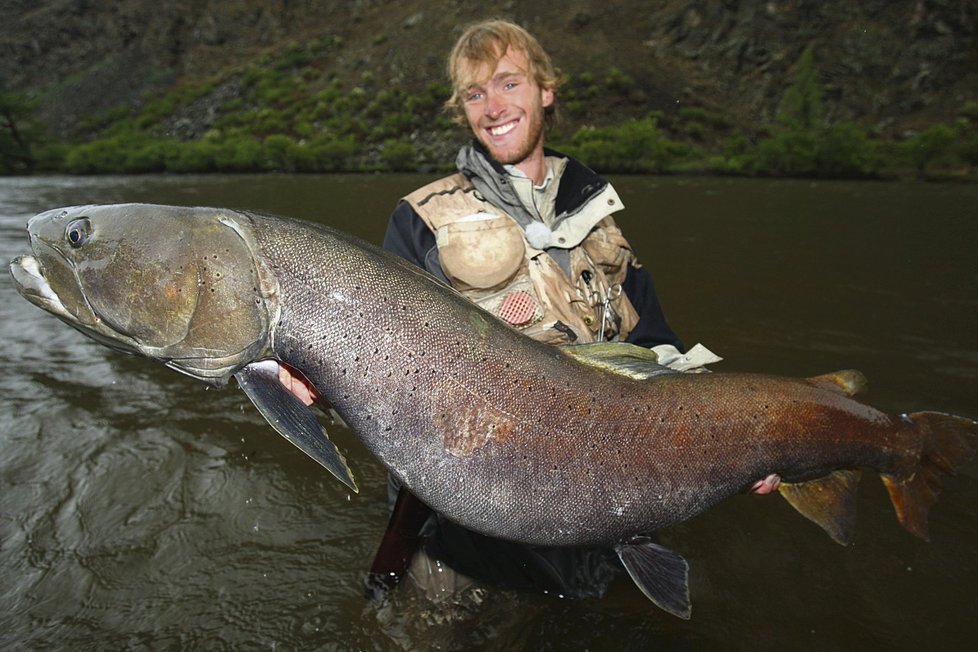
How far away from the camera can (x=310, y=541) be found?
12.5 feet

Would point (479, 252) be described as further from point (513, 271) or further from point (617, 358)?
point (617, 358)

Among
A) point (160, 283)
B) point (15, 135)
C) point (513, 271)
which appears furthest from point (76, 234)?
point (15, 135)

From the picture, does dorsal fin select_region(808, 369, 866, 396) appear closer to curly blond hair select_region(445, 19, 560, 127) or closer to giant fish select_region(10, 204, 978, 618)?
giant fish select_region(10, 204, 978, 618)

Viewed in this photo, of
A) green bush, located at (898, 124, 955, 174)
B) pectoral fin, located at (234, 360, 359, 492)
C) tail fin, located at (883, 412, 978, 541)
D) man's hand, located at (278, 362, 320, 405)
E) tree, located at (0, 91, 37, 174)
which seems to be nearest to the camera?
pectoral fin, located at (234, 360, 359, 492)

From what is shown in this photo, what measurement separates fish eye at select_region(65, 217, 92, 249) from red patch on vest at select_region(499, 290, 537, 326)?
5.12 feet

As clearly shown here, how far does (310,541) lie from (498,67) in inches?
120

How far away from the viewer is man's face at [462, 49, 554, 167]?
9.52ft

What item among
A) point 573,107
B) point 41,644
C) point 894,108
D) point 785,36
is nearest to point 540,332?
point 41,644

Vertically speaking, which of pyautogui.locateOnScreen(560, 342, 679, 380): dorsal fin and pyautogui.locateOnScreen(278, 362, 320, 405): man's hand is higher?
pyautogui.locateOnScreen(560, 342, 679, 380): dorsal fin

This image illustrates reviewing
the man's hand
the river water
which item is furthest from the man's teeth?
the river water

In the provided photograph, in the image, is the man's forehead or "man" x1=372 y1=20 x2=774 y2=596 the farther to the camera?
the man's forehead

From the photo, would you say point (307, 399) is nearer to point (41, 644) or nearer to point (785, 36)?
point (41, 644)

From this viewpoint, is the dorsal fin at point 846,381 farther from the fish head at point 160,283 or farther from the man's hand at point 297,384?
the fish head at point 160,283

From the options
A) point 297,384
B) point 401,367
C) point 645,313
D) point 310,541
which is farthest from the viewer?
point 310,541
